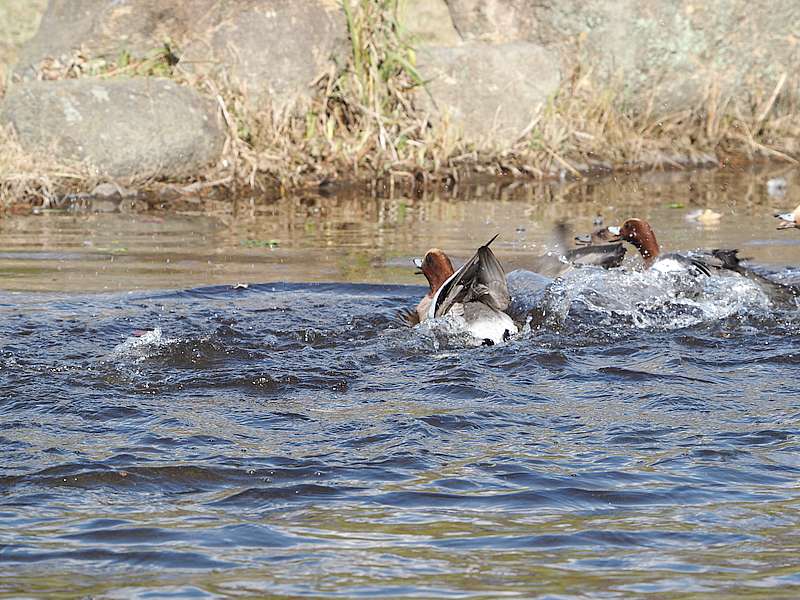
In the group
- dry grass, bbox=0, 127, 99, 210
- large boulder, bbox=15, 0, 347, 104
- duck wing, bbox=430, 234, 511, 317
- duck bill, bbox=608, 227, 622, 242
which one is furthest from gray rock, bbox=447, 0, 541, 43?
duck wing, bbox=430, 234, 511, 317

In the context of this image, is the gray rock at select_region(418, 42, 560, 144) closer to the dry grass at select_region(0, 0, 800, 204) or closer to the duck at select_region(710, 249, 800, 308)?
the dry grass at select_region(0, 0, 800, 204)

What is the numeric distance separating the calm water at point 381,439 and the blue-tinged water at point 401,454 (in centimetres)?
1

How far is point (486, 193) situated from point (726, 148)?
423 cm

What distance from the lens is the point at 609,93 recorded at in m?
14.6

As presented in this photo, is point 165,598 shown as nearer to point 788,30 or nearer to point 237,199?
point 237,199

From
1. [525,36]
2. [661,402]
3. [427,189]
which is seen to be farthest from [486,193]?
[661,402]

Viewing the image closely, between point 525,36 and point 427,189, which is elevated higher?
point 525,36

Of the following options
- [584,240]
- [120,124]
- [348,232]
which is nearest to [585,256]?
[584,240]

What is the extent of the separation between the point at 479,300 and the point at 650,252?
1.73m

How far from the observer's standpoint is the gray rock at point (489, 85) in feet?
45.6

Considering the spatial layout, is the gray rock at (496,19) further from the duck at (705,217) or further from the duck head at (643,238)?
the duck head at (643,238)

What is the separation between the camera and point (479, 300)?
6.46m

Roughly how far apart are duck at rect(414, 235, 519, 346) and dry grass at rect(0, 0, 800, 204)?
5.81 m

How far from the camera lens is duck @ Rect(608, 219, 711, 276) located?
7113 mm
